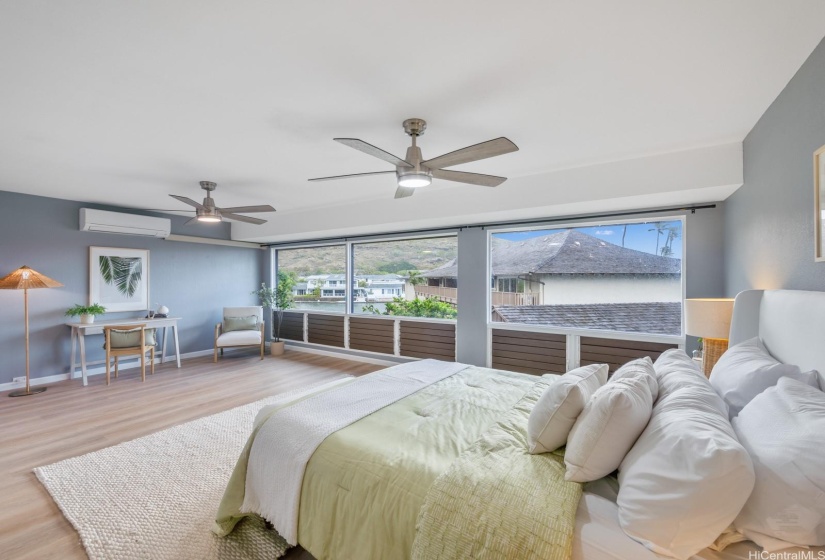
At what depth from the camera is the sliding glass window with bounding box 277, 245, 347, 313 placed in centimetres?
640

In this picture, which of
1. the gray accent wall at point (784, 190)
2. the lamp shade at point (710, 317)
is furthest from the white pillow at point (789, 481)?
the lamp shade at point (710, 317)

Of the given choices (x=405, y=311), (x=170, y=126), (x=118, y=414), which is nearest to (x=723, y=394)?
(x=170, y=126)

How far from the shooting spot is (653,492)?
3.42ft

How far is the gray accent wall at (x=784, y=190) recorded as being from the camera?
1.73m

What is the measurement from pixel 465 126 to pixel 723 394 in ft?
6.93

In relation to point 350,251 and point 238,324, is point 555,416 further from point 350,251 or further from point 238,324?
point 238,324

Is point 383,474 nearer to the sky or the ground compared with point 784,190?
nearer to the ground

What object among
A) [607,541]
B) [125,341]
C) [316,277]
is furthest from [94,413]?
[607,541]

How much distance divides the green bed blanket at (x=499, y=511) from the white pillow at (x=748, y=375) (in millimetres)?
817

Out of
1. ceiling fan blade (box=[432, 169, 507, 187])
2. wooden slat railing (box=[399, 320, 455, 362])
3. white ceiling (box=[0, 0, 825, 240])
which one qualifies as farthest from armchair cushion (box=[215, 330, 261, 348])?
ceiling fan blade (box=[432, 169, 507, 187])

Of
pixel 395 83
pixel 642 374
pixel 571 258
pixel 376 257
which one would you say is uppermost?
pixel 395 83

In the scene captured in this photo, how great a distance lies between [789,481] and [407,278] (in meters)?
4.86

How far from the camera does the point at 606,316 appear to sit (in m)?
4.08

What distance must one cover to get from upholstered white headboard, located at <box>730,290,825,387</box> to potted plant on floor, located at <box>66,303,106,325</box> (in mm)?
6695
